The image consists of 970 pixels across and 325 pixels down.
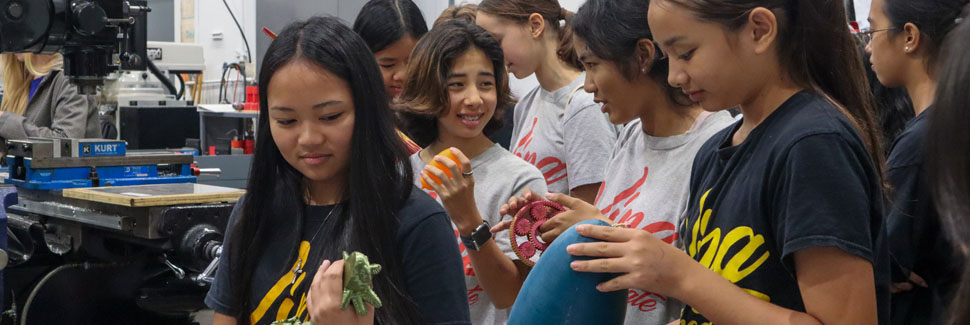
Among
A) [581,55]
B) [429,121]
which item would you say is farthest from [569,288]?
[429,121]

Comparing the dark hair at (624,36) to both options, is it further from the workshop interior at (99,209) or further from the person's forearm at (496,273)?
the workshop interior at (99,209)

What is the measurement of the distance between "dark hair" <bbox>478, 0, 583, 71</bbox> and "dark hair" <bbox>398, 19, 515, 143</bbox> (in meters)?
Answer: 0.28

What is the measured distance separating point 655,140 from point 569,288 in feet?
2.09

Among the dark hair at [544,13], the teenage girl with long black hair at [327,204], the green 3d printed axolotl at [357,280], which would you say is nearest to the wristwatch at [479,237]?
the teenage girl with long black hair at [327,204]

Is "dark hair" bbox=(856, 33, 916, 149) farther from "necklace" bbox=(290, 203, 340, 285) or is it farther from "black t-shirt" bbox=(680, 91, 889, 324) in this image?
"necklace" bbox=(290, 203, 340, 285)

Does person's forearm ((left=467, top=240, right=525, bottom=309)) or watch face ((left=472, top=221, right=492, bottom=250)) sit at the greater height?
watch face ((left=472, top=221, right=492, bottom=250))

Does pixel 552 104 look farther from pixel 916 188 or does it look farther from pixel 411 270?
pixel 411 270

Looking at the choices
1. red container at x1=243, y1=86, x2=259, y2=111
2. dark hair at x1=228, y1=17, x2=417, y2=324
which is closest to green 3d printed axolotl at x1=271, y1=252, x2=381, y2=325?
dark hair at x1=228, y1=17, x2=417, y2=324

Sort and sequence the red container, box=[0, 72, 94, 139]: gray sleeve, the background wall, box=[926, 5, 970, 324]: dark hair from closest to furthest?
1. box=[926, 5, 970, 324]: dark hair
2. box=[0, 72, 94, 139]: gray sleeve
3. the red container
4. the background wall

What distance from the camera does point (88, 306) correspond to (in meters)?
2.58

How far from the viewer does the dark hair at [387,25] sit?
2443 millimetres

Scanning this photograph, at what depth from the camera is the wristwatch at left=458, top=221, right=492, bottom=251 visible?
1.68m

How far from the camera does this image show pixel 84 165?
257 centimetres

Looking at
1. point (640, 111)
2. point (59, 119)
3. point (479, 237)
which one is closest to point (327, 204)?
point (479, 237)
